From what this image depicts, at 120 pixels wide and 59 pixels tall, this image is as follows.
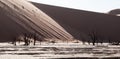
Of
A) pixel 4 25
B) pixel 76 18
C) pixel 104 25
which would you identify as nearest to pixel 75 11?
pixel 76 18

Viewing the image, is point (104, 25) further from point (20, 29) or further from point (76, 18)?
point (20, 29)

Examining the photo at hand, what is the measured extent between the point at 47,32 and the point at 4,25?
9142 mm

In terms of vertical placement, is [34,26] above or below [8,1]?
below

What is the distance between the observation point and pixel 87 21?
113m

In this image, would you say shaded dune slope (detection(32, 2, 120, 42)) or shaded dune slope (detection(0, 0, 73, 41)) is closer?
shaded dune slope (detection(0, 0, 73, 41))

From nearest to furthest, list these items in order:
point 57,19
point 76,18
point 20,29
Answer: point 20,29 → point 57,19 → point 76,18

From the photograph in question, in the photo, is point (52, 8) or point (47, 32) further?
point (52, 8)

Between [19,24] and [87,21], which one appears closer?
[19,24]

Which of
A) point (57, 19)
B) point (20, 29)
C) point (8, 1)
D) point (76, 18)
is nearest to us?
point (20, 29)

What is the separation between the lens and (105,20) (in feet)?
383

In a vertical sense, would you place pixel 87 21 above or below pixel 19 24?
above

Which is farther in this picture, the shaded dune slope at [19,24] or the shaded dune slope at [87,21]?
the shaded dune slope at [87,21]

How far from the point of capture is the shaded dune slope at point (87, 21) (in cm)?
10646

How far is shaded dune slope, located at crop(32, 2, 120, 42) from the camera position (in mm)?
106463
